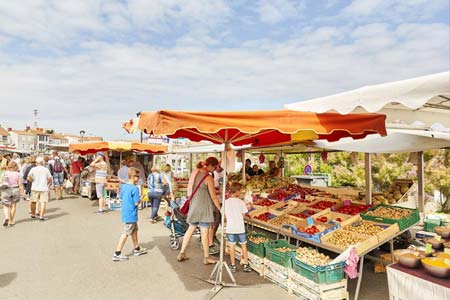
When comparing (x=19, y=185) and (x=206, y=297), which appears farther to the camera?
(x=19, y=185)

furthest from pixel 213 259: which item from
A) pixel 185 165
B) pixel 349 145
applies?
pixel 185 165

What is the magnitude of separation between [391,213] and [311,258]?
1798 mm

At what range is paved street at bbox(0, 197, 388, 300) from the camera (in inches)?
175

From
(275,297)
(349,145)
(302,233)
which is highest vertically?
(349,145)

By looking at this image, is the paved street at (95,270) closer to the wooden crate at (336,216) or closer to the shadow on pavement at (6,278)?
the shadow on pavement at (6,278)

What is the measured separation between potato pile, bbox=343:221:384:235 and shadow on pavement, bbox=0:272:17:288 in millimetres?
5195

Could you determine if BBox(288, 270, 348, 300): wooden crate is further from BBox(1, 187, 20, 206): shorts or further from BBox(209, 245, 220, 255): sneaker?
BBox(1, 187, 20, 206): shorts

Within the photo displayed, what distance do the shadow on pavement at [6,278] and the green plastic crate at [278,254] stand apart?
3.93 m

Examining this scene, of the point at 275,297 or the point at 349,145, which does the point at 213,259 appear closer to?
the point at 275,297

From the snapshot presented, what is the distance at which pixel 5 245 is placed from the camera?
676 cm

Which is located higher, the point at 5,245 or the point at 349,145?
the point at 349,145

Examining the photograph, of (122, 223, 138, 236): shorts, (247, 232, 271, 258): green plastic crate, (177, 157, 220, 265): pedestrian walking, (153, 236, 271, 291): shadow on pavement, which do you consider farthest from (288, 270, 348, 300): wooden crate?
(122, 223, 138, 236): shorts

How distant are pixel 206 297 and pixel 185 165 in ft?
65.6

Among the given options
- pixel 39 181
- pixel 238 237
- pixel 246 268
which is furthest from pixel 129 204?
pixel 39 181
